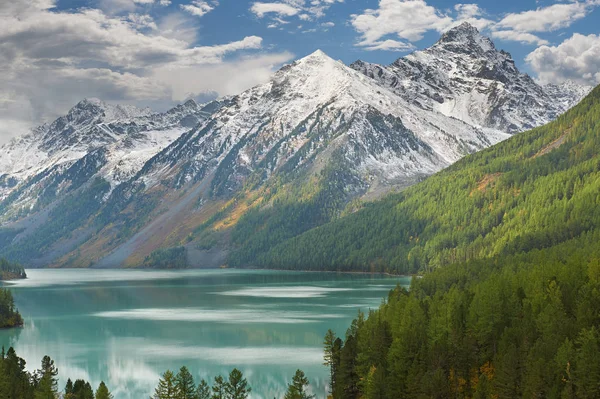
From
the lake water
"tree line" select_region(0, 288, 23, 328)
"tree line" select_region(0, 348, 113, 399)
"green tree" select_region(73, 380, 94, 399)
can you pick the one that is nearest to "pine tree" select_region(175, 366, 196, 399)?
"tree line" select_region(0, 348, 113, 399)

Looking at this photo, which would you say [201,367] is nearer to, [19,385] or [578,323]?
[19,385]

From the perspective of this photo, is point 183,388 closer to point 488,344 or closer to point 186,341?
point 488,344

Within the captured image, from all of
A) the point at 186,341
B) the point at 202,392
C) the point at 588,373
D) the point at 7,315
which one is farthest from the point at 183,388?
the point at 7,315

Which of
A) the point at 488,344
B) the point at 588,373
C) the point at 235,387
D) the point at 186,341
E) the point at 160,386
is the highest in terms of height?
the point at 488,344

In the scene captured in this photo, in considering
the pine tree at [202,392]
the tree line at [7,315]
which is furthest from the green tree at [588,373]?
the tree line at [7,315]

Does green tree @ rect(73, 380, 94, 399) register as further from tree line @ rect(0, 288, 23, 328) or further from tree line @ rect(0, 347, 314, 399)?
tree line @ rect(0, 288, 23, 328)

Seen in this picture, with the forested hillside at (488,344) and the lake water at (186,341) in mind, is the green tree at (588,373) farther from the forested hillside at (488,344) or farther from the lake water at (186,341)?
the lake water at (186,341)

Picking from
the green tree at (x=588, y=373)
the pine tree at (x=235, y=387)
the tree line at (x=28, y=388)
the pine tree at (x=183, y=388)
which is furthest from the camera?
the pine tree at (x=235, y=387)

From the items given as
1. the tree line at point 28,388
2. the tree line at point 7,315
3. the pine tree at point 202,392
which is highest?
the tree line at point 7,315

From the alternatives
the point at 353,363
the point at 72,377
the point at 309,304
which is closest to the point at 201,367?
the point at 72,377

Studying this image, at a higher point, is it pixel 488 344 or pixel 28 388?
pixel 488 344

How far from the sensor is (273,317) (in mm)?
170875

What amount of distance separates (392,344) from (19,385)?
39.2m

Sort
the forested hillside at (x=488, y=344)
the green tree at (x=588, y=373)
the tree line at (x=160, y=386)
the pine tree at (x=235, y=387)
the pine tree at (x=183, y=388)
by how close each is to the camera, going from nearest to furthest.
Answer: the green tree at (x=588, y=373)
the forested hillside at (x=488, y=344)
the tree line at (x=160, y=386)
the pine tree at (x=183, y=388)
the pine tree at (x=235, y=387)
